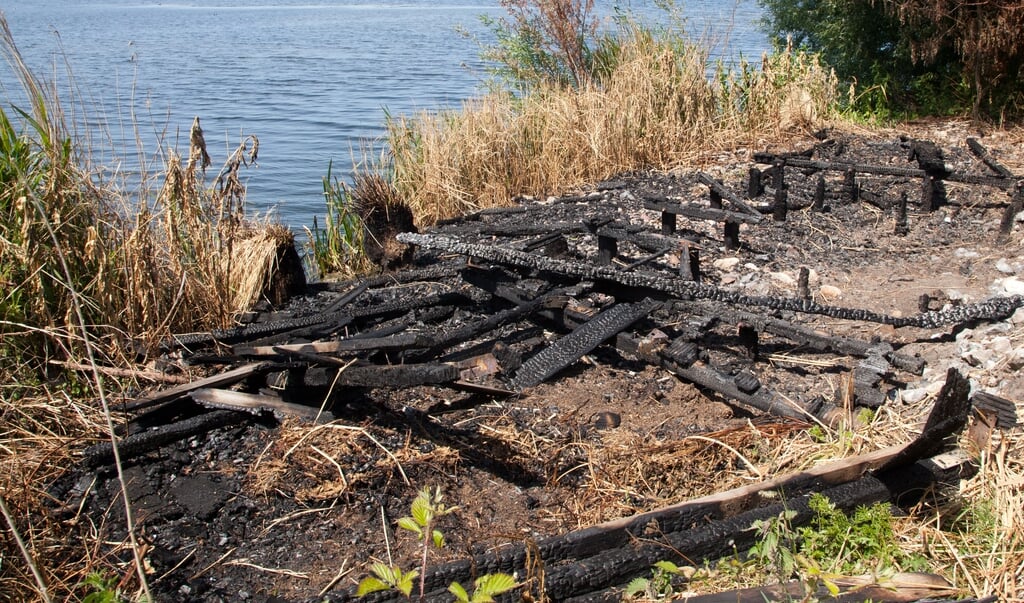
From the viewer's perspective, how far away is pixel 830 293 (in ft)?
19.3

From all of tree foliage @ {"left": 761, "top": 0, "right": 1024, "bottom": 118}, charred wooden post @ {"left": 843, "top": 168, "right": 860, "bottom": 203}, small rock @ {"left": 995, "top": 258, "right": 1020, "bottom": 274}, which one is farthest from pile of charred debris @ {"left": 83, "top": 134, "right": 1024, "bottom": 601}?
tree foliage @ {"left": 761, "top": 0, "right": 1024, "bottom": 118}

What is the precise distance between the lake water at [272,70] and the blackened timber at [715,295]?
2.45 metres

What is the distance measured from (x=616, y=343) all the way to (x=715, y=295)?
0.61 metres

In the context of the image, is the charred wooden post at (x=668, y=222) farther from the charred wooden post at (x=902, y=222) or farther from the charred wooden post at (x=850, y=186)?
the charred wooden post at (x=850, y=186)

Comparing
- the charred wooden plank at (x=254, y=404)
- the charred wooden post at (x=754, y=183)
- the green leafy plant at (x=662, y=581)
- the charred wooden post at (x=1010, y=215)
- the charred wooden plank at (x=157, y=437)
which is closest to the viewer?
the green leafy plant at (x=662, y=581)

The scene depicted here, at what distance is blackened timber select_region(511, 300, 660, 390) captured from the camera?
A: 159 inches

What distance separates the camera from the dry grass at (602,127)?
9023 mm

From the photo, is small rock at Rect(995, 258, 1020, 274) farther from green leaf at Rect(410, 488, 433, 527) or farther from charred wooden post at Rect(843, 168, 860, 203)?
green leaf at Rect(410, 488, 433, 527)

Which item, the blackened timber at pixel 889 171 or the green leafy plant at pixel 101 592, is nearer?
the green leafy plant at pixel 101 592

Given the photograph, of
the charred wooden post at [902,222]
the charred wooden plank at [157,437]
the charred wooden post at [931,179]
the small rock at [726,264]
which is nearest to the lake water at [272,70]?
the charred wooden plank at [157,437]

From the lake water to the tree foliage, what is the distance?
5.68 feet

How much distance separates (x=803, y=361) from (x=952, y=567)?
1.93 meters

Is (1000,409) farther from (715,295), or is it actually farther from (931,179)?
(931,179)

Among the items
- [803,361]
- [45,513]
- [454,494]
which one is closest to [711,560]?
[454,494]
